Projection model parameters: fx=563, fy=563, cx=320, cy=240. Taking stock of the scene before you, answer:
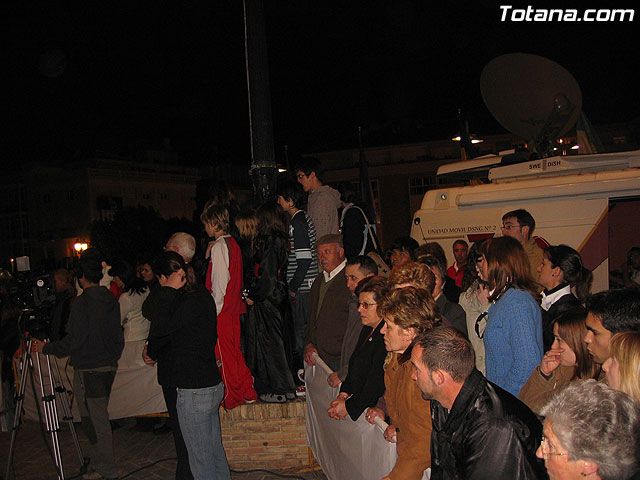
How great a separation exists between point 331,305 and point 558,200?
458 centimetres

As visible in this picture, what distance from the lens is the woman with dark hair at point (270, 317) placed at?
19.7ft

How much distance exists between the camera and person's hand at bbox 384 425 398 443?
10.9 ft

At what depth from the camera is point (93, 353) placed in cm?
600

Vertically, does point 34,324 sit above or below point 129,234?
below

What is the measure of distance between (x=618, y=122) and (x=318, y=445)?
44.7 meters

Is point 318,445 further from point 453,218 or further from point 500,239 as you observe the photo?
point 453,218

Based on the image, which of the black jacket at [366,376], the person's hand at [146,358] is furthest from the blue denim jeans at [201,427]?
the black jacket at [366,376]

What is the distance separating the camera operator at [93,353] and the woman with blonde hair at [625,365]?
514 centimetres

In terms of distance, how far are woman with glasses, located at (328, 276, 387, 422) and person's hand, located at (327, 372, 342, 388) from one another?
39cm

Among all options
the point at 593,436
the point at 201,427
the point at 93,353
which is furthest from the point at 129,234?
the point at 593,436

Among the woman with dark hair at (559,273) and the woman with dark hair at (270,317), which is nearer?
the woman with dark hair at (559,273)

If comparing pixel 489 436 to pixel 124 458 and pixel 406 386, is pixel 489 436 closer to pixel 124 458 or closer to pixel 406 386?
pixel 406 386

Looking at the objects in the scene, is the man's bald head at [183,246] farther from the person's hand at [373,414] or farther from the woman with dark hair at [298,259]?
the person's hand at [373,414]

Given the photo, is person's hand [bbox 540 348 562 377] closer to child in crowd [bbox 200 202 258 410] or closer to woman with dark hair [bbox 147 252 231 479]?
woman with dark hair [bbox 147 252 231 479]
